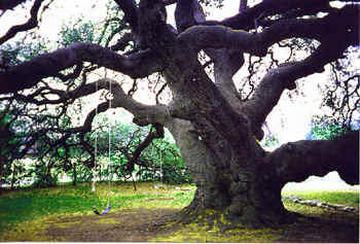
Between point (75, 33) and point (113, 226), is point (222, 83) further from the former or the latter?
point (113, 226)

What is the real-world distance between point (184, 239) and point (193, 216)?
73 cm

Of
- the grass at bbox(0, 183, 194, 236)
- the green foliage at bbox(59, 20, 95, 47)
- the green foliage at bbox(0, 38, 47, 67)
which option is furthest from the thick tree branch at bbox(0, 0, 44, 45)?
the grass at bbox(0, 183, 194, 236)

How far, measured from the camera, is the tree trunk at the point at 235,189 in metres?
4.11

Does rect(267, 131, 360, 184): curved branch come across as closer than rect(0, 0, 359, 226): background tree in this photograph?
No

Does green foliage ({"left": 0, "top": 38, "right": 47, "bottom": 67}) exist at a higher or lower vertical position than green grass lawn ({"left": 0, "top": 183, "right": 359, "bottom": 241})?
higher

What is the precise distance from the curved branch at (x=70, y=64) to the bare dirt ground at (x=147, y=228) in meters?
1.58

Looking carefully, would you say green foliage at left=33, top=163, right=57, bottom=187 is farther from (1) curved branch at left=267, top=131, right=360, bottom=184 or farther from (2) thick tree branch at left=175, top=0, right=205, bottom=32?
(1) curved branch at left=267, top=131, right=360, bottom=184

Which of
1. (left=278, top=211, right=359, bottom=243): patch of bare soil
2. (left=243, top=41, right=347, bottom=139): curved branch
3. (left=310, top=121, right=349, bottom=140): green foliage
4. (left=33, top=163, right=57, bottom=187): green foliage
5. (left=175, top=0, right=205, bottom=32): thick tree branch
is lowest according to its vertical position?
(left=278, top=211, right=359, bottom=243): patch of bare soil

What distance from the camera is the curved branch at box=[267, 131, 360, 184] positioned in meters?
3.78

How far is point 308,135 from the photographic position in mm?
4699

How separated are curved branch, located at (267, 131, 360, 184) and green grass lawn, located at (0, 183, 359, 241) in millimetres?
398

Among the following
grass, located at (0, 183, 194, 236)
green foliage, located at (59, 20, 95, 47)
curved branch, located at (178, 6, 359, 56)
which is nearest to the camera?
curved branch, located at (178, 6, 359, 56)

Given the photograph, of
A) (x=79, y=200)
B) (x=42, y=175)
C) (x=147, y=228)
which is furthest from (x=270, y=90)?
(x=42, y=175)

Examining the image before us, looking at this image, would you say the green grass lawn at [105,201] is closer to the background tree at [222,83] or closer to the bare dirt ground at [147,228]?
the bare dirt ground at [147,228]
